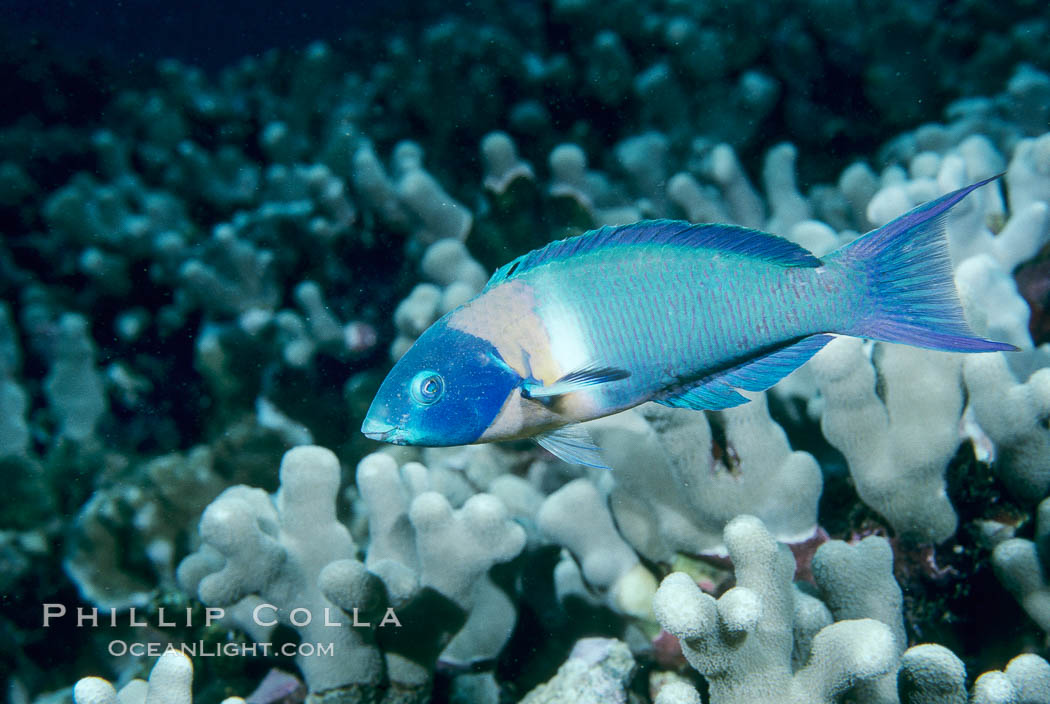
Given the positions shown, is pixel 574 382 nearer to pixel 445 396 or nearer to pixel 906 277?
pixel 445 396

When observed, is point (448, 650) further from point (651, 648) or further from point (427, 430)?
point (427, 430)

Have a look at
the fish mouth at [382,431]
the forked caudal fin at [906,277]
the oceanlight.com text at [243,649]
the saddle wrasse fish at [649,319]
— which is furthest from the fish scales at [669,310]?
the oceanlight.com text at [243,649]

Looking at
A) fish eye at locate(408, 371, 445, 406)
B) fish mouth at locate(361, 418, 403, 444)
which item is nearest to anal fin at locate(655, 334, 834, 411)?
fish eye at locate(408, 371, 445, 406)

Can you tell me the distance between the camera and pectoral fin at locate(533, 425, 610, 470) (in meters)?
1.69

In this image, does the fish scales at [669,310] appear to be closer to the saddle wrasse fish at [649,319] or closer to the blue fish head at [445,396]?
the saddle wrasse fish at [649,319]

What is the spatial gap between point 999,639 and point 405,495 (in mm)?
2272

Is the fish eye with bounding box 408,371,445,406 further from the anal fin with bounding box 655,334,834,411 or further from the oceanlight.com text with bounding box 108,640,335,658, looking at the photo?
the oceanlight.com text with bounding box 108,640,335,658

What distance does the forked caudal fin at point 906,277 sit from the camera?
1594mm

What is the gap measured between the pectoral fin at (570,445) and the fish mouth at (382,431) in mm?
401

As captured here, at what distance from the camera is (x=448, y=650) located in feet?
8.48

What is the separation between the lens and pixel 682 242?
1.69m

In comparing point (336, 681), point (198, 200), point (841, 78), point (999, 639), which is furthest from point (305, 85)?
point (999, 639)

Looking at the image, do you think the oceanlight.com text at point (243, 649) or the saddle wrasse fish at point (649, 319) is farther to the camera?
the oceanlight.com text at point (243, 649)

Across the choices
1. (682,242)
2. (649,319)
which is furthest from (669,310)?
(682,242)
